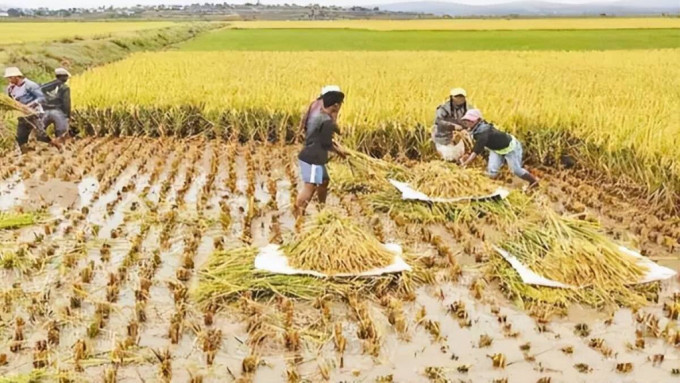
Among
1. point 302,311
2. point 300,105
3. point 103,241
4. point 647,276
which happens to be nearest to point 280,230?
point 103,241

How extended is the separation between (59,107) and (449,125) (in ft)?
14.9

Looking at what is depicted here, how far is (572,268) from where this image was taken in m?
4.23

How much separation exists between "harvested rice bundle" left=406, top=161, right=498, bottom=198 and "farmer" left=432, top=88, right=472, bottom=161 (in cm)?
97

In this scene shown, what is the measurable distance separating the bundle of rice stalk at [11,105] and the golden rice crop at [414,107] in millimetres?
1604

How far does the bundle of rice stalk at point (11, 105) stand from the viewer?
24.1ft

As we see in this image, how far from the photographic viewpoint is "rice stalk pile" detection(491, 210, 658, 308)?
4.08m

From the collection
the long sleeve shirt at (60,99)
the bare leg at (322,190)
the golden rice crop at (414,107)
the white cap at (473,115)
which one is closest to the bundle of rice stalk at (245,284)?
the bare leg at (322,190)

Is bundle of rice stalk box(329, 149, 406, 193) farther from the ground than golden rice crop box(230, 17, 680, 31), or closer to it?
farther from the ground

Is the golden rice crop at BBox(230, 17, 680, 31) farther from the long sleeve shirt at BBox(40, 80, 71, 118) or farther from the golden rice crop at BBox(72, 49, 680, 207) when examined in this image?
the long sleeve shirt at BBox(40, 80, 71, 118)

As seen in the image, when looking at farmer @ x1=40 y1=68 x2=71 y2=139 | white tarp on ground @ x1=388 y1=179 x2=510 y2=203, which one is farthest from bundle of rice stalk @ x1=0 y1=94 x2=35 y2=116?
white tarp on ground @ x1=388 y1=179 x2=510 y2=203

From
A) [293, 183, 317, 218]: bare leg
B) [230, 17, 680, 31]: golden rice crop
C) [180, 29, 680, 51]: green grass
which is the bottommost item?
[230, 17, 680, 31]: golden rice crop

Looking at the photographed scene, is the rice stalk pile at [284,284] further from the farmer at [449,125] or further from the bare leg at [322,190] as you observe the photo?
the farmer at [449,125]

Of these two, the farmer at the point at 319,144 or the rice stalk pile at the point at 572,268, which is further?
the farmer at the point at 319,144

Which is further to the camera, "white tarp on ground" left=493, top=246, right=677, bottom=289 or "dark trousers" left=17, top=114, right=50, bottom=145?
"dark trousers" left=17, top=114, right=50, bottom=145
